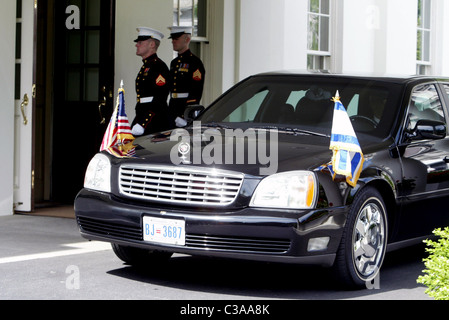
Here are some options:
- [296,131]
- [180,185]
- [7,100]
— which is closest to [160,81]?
[7,100]

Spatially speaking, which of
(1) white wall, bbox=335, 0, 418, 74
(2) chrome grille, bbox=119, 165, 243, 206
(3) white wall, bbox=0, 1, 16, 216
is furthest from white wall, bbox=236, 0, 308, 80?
(2) chrome grille, bbox=119, 165, 243, 206

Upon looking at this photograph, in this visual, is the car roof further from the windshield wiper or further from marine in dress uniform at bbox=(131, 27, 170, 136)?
marine in dress uniform at bbox=(131, 27, 170, 136)

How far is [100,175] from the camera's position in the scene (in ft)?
21.8

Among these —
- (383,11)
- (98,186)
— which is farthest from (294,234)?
(383,11)

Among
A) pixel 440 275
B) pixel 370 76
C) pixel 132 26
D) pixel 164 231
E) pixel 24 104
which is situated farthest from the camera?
pixel 132 26

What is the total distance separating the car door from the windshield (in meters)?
0.23

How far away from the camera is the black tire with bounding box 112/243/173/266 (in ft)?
23.2

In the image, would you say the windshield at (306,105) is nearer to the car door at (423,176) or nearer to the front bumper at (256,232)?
the car door at (423,176)

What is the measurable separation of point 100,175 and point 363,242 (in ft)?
6.10

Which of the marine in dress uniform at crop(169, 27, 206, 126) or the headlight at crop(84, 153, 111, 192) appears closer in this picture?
the headlight at crop(84, 153, 111, 192)

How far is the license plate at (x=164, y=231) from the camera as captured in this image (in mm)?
6102

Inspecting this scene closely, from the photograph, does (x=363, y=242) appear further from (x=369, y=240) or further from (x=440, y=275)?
(x=440, y=275)

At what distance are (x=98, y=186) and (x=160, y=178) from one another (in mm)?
563

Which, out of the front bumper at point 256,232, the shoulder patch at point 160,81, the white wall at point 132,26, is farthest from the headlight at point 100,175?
the white wall at point 132,26
